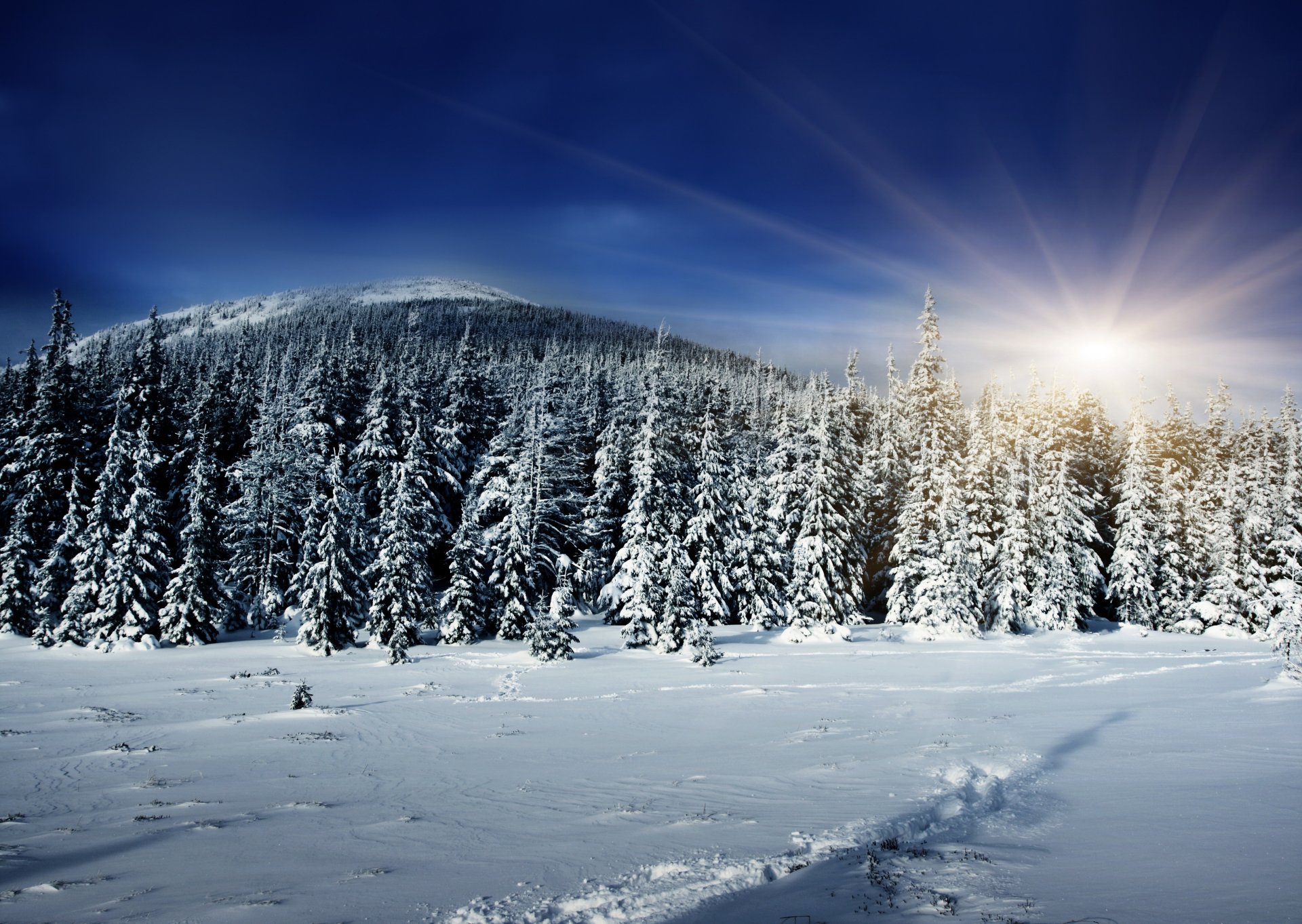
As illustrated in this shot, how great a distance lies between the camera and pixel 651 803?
11.2 m

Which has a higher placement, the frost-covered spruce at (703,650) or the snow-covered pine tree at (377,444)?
the snow-covered pine tree at (377,444)

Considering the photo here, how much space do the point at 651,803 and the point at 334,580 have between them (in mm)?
28261

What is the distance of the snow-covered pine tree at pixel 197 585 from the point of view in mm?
36094

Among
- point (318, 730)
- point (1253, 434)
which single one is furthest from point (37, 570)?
point (1253, 434)

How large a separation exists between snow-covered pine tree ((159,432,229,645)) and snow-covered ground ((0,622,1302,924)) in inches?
490

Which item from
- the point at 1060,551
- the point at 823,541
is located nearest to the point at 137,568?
the point at 823,541

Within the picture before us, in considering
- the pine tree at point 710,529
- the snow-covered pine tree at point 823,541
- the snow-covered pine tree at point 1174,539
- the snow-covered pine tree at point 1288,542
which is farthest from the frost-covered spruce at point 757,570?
the snow-covered pine tree at point 1288,542

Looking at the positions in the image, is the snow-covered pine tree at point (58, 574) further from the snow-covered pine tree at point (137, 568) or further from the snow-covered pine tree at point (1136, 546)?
the snow-covered pine tree at point (1136, 546)

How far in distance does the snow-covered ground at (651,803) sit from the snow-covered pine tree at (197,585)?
12.4 meters

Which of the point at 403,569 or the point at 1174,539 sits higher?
the point at 1174,539

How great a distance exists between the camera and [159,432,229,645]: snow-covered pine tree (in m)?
36.1

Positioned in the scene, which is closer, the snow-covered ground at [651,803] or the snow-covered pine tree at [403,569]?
the snow-covered ground at [651,803]

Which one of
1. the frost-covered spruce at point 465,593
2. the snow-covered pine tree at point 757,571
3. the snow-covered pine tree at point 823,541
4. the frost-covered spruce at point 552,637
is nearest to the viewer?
the frost-covered spruce at point 552,637

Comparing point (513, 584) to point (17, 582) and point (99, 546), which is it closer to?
point (99, 546)
